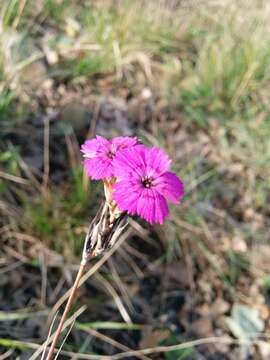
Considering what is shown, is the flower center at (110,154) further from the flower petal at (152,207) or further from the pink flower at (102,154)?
the flower petal at (152,207)

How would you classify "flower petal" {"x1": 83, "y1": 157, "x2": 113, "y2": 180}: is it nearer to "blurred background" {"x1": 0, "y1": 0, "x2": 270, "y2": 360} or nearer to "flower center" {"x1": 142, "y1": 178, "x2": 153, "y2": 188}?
"flower center" {"x1": 142, "y1": 178, "x2": 153, "y2": 188}

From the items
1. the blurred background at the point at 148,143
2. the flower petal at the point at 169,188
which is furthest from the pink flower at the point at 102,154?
the blurred background at the point at 148,143

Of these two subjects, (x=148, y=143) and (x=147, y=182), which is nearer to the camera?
(x=147, y=182)

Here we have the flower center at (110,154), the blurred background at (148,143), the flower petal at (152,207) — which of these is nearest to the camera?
the flower petal at (152,207)

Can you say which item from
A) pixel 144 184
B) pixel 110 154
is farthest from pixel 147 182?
pixel 110 154

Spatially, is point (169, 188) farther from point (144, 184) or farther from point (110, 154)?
point (110, 154)

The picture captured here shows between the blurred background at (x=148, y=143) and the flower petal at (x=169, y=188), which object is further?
the blurred background at (x=148, y=143)
